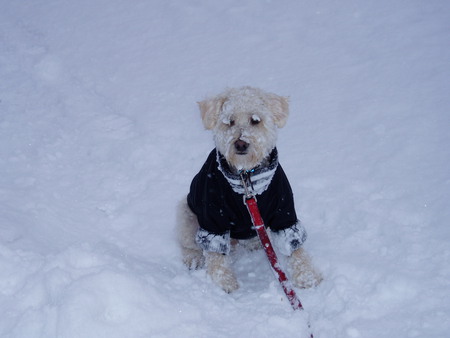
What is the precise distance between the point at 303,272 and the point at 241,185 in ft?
3.67

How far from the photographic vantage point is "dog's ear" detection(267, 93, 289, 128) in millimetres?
4203

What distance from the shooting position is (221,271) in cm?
432

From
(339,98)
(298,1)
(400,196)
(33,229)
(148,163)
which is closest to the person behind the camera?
(33,229)

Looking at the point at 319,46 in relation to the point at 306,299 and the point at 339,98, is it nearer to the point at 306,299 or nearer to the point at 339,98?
the point at 339,98

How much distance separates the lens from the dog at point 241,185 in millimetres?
3951

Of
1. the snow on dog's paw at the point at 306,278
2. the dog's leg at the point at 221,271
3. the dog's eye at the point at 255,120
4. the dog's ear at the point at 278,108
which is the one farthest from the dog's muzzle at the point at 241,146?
the snow on dog's paw at the point at 306,278

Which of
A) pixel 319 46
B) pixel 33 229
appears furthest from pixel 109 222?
pixel 319 46

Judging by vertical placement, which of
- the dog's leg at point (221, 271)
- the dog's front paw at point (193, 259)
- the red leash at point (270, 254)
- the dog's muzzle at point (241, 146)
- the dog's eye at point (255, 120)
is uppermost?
the dog's eye at point (255, 120)

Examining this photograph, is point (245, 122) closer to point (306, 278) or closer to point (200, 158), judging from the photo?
point (306, 278)

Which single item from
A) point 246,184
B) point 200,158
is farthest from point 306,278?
point 200,158

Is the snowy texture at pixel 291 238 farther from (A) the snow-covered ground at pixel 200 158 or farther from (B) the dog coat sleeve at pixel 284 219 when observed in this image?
(A) the snow-covered ground at pixel 200 158

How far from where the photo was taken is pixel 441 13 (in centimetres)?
816

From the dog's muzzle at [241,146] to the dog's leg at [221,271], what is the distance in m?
1.25

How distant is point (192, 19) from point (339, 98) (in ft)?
15.8
